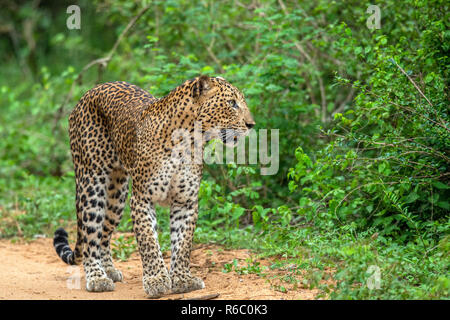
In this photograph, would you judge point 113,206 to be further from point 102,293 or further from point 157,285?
point 157,285

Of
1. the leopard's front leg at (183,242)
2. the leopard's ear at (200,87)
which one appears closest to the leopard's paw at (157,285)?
the leopard's front leg at (183,242)

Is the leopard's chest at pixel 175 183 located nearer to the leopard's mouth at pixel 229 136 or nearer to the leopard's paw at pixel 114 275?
the leopard's mouth at pixel 229 136

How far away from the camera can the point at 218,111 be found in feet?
17.5

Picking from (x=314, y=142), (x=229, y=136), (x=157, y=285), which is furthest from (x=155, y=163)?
(x=314, y=142)

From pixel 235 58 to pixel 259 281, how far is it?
486cm

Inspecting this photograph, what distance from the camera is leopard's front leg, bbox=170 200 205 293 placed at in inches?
214

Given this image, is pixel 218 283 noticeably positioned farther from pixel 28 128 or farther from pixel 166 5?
pixel 28 128

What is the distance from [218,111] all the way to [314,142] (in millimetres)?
2776

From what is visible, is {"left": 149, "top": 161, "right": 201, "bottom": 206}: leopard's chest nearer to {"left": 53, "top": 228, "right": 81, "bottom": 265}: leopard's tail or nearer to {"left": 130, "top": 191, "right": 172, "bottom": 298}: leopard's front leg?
{"left": 130, "top": 191, "right": 172, "bottom": 298}: leopard's front leg

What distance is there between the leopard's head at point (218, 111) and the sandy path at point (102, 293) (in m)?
1.27

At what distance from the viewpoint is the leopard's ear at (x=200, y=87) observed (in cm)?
532

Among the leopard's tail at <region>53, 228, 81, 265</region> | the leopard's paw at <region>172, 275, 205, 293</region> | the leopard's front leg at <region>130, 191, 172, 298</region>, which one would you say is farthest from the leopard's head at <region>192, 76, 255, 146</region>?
the leopard's tail at <region>53, 228, 81, 265</region>

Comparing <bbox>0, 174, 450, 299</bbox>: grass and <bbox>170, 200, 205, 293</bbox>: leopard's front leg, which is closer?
<bbox>0, 174, 450, 299</bbox>: grass

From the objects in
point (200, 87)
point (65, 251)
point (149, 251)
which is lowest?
point (65, 251)
